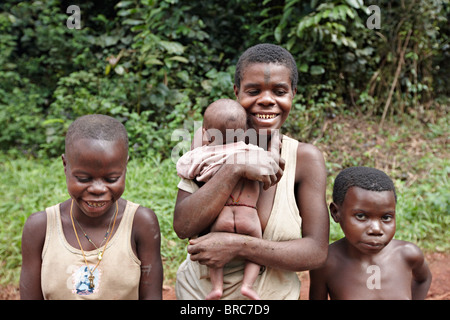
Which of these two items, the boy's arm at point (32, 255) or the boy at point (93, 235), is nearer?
the boy at point (93, 235)

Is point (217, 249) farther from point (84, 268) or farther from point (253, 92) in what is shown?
point (253, 92)

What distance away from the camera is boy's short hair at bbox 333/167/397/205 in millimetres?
2086

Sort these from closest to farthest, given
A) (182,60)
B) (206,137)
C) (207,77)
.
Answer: (206,137)
(182,60)
(207,77)

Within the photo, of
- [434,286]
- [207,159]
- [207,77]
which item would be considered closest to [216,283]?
[207,159]

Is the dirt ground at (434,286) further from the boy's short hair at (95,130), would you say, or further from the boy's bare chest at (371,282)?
the boy's short hair at (95,130)

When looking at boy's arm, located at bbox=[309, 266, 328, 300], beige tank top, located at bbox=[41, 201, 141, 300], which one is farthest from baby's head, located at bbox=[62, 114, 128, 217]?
boy's arm, located at bbox=[309, 266, 328, 300]

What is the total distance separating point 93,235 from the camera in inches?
75.0

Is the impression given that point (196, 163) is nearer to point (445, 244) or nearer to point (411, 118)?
point (445, 244)

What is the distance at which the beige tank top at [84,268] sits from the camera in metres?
1.84

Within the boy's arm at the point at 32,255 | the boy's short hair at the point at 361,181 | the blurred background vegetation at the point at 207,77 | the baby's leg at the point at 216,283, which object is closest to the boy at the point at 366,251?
the boy's short hair at the point at 361,181

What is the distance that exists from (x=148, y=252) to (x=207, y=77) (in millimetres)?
5050

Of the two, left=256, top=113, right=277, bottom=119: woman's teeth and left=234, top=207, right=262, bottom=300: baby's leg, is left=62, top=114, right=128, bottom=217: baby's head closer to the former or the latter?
left=234, top=207, right=262, bottom=300: baby's leg

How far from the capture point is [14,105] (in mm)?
6414

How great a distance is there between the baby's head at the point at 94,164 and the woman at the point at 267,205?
31 centimetres
